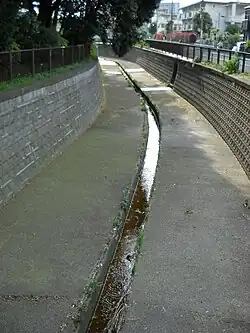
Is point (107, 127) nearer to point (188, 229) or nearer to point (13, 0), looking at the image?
point (13, 0)

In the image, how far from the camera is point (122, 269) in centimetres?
685

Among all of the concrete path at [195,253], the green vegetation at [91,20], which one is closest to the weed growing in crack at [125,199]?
the concrete path at [195,253]

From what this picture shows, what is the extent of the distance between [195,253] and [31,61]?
7274 mm

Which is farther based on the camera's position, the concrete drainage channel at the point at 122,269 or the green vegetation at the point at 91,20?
the green vegetation at the point at 91,20

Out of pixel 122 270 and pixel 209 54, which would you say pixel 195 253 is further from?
pixel 209 54

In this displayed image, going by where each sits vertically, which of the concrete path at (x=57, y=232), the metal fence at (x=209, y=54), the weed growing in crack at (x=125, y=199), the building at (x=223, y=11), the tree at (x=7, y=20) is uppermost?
the building at (x=223, y=11)

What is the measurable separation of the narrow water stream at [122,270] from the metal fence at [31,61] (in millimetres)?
3655

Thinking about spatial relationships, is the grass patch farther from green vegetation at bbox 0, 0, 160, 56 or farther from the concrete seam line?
the concrete seam line

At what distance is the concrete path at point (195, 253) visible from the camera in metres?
5.44

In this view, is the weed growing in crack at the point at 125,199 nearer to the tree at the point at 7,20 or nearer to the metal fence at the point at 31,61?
the metal fence at the point at 31,61

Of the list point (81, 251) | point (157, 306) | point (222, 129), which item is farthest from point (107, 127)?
point (157, 306)

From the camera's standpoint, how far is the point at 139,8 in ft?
87.5

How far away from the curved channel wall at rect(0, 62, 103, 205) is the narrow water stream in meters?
2.09

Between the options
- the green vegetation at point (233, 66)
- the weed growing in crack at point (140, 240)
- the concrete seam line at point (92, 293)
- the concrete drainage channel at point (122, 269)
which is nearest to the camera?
the concrete seam line at point (92, 293)
